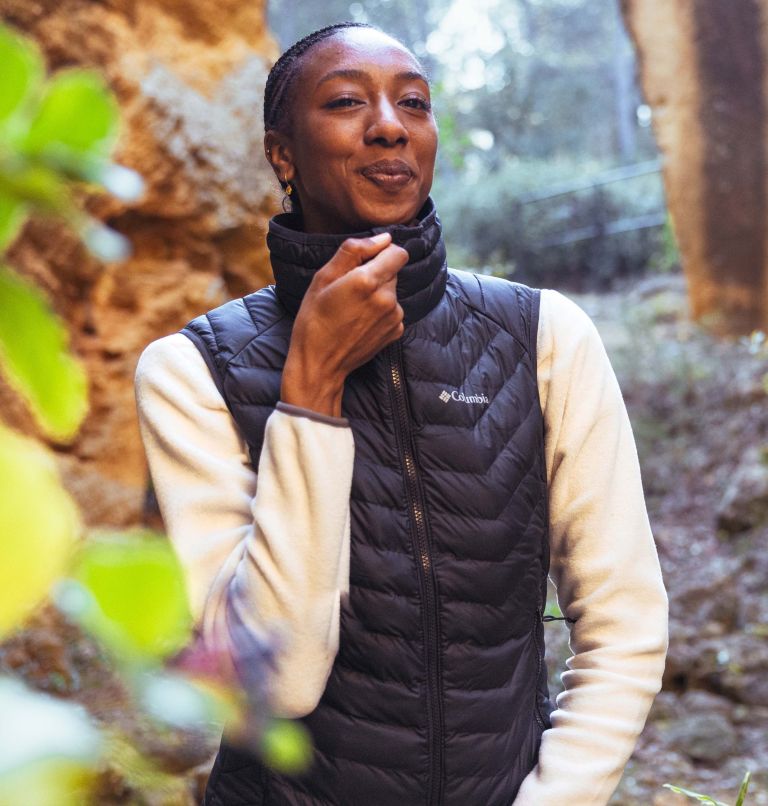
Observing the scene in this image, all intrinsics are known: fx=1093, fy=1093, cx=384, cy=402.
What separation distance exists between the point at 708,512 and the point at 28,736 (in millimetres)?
6606

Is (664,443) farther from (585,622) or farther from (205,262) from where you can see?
(585,622)

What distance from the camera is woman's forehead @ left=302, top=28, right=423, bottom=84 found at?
5.24ft

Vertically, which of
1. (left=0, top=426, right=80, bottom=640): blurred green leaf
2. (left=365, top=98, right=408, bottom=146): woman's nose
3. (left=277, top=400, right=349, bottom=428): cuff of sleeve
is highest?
(left=0, top=426, right=80, bottom=640): blurred green leaf

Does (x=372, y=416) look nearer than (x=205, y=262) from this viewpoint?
Yes

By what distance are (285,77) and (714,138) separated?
6.62 metres

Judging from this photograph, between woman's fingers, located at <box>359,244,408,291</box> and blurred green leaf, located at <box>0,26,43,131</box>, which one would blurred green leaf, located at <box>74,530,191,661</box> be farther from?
woman's fingers, located at <box>359,244,408,291</box>

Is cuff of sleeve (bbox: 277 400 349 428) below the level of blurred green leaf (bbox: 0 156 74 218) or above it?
below

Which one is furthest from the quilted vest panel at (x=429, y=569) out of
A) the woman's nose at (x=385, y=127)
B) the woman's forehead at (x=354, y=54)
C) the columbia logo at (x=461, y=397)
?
the woman's forehead at (x=354, y=54)

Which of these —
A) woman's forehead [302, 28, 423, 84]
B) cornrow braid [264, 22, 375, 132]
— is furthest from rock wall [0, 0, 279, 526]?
woman's forehead [302, 28, 423, 84]

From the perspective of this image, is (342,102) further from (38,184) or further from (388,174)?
(38,184)

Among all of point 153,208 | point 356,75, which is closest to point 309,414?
point 356,75

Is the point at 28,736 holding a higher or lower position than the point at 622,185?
higher

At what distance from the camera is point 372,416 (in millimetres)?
1509

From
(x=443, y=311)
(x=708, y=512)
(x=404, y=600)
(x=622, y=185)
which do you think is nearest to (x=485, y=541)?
(x=404, y=600)
